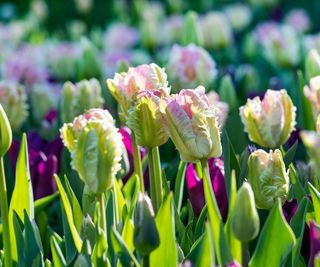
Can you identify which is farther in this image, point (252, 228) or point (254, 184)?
point (254, 184)

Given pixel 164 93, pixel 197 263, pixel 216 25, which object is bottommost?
pixel 197 263

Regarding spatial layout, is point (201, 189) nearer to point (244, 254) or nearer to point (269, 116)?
point (269, 116)

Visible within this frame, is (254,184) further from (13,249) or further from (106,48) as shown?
(106,48)

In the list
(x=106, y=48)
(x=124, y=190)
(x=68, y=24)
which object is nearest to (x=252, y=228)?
(x=124, y=190)

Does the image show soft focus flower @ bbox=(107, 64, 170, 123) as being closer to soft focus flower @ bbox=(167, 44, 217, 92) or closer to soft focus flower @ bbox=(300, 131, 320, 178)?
soft focus flower @ bbox=(300, 131, 320, 178)

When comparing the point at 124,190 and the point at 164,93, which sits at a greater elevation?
the point at 164,93

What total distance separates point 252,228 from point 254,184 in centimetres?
21

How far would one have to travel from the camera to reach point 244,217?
43.1 inches

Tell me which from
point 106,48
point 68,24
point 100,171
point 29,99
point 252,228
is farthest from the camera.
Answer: point 68,24

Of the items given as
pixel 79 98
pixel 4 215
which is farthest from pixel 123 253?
pixel 79 98

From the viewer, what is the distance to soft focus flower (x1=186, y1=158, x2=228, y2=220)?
4.82 ft

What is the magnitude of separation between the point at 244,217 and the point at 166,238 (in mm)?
165

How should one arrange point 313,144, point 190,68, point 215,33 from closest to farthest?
point 313,144 < point 190,68 < point 215,33

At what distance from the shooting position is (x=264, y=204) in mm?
1320
